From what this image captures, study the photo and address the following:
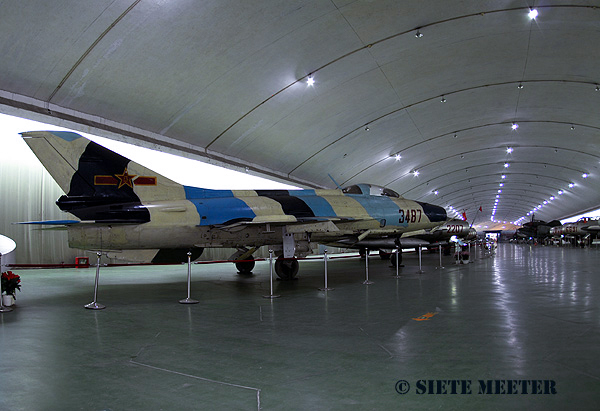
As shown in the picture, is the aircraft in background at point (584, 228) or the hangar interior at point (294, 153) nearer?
the hangar interior at point (294, 153)

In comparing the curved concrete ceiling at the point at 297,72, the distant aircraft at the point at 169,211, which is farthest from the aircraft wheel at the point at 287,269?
the curved concrete ceiling at the point at 297,72

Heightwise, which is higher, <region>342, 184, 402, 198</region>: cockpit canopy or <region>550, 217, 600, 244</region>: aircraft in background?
<region>342, 184, 402, 198</region>: cockpit canopy

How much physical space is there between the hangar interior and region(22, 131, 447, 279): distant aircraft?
1.15 meters

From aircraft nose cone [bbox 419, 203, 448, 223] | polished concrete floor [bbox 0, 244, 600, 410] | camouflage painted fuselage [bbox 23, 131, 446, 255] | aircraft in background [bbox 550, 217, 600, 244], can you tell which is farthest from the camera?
aircraft in background [bbox 550, 217, 600, 244]

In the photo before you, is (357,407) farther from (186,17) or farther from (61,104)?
(61,104)

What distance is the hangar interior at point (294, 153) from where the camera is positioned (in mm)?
3545

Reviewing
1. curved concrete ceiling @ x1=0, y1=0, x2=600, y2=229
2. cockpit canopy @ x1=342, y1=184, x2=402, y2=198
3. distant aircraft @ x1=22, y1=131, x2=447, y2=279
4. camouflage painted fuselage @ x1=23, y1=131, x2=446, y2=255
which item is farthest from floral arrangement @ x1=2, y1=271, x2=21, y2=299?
cockpit canopy @ x1=342, y1=184, x2=402, y2=198

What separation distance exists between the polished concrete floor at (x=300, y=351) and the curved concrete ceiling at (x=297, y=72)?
248 inches

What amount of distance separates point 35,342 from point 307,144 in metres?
17.4

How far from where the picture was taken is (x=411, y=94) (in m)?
18.9

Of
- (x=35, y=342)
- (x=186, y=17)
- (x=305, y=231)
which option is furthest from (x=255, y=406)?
(x=186, y=17)

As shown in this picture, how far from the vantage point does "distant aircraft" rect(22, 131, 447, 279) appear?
867cm

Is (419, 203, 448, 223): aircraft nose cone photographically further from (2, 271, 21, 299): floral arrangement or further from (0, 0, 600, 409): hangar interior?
(2, 271, 21, 299): floral arrangement

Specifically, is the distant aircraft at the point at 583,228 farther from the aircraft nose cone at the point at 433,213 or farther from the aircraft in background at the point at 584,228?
the aircraft nose cone at the point at 433,213
